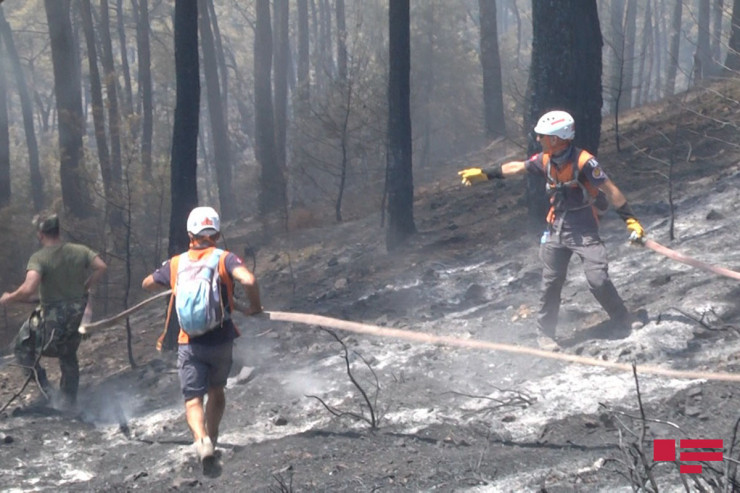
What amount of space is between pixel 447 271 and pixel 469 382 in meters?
4.26

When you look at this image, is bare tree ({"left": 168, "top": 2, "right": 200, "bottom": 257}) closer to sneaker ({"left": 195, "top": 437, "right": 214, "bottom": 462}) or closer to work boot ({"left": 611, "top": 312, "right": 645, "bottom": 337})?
work boot ({"left": 611, "top": 312, "right": 645, "bottom": 337})

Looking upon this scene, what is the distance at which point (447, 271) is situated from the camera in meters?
11.8

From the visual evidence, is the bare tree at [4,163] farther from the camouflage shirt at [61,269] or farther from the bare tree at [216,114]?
the camouflage shirt at [61,269]

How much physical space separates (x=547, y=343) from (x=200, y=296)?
3.42 metres

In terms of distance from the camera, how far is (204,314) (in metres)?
5.77

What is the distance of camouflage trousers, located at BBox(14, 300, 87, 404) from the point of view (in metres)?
8.38

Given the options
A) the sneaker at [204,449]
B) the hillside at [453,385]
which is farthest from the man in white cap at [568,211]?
the sneaker at [204,449]

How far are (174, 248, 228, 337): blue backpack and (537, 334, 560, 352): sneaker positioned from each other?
3.14 meters

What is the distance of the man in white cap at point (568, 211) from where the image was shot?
7285mm

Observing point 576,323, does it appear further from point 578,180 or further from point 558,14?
point 558,14

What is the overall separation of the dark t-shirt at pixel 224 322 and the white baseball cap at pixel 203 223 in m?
0.20

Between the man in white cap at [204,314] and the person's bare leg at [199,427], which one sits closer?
the person's bare leg at [199,427]

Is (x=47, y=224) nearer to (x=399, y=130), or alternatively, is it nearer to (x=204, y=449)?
(x=204, y=449)

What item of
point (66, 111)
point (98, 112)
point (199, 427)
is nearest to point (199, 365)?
point (199, 427)
